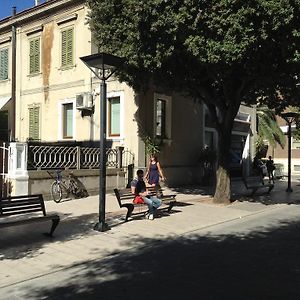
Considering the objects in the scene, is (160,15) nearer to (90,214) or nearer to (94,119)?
(90,214)

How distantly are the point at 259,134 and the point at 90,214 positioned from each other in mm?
24097

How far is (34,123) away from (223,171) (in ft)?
37.5

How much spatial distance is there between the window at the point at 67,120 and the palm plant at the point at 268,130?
1635cm

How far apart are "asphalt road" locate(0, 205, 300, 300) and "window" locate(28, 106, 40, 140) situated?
14607 millimetres

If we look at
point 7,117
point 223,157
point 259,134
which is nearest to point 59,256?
point 223,157

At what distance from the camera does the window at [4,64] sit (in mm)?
24922

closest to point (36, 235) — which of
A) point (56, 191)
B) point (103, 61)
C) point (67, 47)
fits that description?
point (103, 61)

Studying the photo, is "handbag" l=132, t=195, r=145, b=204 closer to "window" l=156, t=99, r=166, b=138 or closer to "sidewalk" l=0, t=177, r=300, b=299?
"sidewalk" l=0, t=177, r=300, b=299


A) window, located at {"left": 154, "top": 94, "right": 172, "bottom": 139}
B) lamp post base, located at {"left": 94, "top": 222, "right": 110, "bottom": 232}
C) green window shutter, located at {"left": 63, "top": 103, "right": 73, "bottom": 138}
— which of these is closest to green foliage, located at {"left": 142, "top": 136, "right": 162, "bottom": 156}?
window, located at {"left": 154, "top": 94, "right": 172, "bottom": 139}

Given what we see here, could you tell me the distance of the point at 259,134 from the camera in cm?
3450

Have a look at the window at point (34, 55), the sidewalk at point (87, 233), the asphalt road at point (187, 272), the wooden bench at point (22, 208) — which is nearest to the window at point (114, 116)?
the sidewalk at point (87, 233)

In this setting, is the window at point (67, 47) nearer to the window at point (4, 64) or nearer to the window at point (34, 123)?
the window at point (34, 123)

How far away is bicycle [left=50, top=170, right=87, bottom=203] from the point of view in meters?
15.3

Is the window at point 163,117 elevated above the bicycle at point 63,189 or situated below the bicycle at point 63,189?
above
